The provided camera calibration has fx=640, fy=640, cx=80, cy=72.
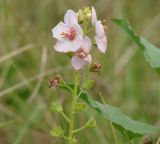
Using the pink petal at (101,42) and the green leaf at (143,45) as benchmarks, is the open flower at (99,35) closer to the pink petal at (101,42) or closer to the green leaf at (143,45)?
the pink petal at (101,42)

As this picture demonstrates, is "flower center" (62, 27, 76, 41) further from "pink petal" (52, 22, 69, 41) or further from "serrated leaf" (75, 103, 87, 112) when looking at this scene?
"serrated leaf" (75, 103, 87, 112)

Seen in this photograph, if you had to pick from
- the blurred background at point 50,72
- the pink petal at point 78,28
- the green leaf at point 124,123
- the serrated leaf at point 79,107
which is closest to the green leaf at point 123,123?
the green leaf at point 124,123

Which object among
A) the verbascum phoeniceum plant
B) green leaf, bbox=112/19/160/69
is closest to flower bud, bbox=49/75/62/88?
the verbascum phoeniceum plant

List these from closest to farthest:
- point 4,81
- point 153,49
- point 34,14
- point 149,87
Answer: point 153,49 < point 4,81 < point 149,87 < point 34,14

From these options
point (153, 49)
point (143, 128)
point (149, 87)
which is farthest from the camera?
point (149, 87)

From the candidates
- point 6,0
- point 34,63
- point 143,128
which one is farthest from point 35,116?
point 143,128

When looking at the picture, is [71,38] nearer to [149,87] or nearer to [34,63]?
[34,63]

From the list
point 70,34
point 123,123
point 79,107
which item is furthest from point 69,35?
point 123,123
